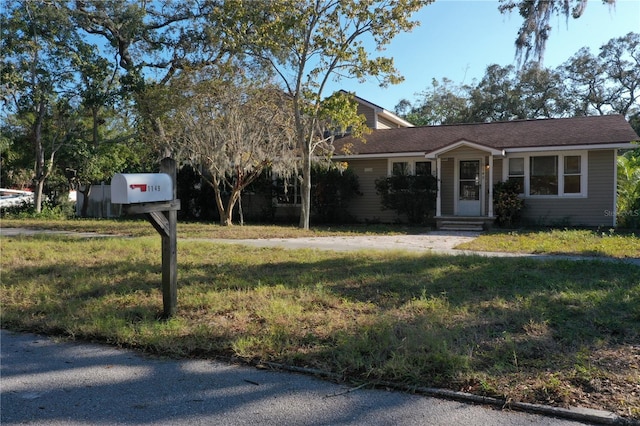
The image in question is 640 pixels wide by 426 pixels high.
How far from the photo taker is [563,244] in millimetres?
10586

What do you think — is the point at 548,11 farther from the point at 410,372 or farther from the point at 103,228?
the point at 103,228

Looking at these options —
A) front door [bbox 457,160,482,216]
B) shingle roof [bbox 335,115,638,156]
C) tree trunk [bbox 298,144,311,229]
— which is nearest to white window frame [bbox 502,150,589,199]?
shingle roof [bbox 335,115,638,156]

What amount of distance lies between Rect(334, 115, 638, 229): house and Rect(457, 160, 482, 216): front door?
0.11 ft

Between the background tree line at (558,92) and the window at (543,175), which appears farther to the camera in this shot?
the background tree line at (558,92)

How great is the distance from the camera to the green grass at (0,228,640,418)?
355cm

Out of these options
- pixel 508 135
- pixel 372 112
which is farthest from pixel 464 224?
pixel 372 112

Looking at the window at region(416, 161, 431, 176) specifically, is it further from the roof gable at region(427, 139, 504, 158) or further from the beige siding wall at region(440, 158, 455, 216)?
the roof gable at region(427, 139, 504, 158)

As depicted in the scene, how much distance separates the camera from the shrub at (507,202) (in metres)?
15.6

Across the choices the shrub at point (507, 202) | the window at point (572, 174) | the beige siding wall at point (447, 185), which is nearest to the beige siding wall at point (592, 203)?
the window at point (572, 174)

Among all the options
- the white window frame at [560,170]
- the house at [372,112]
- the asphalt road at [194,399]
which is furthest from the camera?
the house at [372,112]

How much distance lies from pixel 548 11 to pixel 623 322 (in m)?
6.45

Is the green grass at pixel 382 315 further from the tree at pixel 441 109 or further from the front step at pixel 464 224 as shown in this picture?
the tree at pixel 441 109

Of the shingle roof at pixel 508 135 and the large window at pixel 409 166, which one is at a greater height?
the shingle roof at pixel 508 135

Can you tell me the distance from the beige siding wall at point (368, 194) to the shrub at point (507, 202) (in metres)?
3.97
